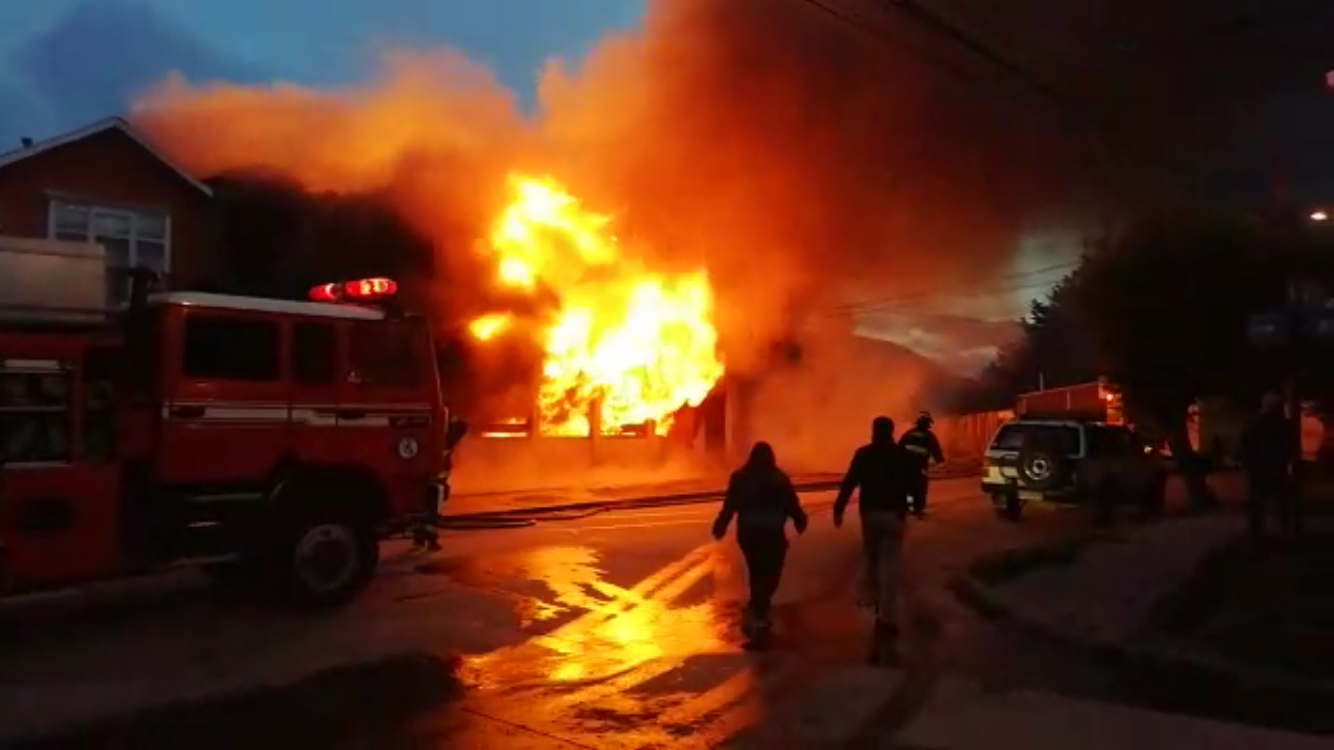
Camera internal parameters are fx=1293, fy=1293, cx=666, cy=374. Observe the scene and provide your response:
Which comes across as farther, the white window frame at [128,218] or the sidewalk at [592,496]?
the white window frame at [128,218]

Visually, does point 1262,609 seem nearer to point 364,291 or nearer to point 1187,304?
point 364,291

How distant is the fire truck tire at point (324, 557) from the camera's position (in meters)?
9.21

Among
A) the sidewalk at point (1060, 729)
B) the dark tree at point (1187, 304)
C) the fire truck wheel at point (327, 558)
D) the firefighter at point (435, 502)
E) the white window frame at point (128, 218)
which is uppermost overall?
the white window frame at point (128, 218)

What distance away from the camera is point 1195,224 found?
64.6ft

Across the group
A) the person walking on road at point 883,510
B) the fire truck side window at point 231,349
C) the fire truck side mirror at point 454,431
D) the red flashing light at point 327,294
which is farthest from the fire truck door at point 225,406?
the person walking on road at point 883,510

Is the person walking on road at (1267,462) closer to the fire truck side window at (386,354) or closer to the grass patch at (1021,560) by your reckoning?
the grass patch at (1021,560)

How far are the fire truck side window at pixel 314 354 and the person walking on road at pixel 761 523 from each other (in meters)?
3.21

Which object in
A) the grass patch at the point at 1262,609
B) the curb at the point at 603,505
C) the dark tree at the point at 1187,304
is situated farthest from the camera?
the dark tree at the point at 1187,304

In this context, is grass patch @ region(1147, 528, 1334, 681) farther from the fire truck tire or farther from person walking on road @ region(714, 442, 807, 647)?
the fire truck tire

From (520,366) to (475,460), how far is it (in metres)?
1.92

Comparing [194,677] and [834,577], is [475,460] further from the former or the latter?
[194,677]

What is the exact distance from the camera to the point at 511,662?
772 centimetres

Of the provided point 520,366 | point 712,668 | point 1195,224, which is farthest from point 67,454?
point 1195,224

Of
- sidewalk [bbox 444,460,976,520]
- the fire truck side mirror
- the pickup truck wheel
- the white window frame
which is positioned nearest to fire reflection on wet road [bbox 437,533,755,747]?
the fire truck side mirror
